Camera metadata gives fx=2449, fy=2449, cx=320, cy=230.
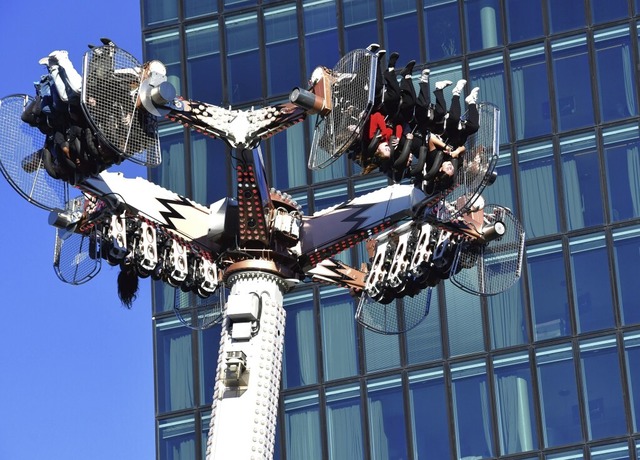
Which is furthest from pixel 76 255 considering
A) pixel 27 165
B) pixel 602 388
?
pixel 602 388

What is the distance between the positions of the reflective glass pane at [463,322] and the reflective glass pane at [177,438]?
795cm

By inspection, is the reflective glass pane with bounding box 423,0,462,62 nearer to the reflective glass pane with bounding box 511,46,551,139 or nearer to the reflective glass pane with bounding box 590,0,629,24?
the reflective glass pane with bounding box 511,46,551,139

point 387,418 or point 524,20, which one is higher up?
point 524,20

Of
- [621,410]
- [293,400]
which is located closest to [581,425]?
[621,410]

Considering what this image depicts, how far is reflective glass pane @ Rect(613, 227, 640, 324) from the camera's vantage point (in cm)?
6388

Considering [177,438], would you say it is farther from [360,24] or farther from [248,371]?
[248,371]

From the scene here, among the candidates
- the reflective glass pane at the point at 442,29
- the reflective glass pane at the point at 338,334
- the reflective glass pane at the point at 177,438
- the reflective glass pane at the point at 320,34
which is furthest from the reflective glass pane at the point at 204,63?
the reflective glass pane at the point at 177,438

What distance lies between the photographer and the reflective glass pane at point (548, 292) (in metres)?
64.4

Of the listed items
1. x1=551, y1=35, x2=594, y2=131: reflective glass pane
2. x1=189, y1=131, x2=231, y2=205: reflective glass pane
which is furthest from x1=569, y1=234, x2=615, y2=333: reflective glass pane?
x1=189, y1=131, x2=231, y2=205: reflective glass pane

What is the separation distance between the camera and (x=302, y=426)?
217 ft

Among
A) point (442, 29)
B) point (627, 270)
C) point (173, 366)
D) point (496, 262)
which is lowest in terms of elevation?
point (496, 262)

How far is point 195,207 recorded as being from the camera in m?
33.9

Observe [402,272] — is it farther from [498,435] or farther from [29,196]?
[498,435]

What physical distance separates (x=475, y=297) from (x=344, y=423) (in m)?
4.93
